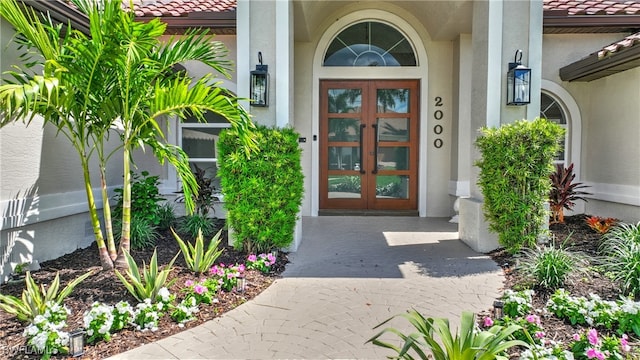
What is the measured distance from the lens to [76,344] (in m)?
2.65

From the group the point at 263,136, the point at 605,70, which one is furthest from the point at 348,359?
the point at 605,70

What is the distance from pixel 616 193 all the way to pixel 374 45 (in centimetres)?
516

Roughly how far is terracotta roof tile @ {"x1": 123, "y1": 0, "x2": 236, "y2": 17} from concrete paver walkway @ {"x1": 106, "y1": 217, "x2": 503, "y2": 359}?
4523 millimetres

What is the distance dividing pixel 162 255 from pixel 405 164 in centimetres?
509

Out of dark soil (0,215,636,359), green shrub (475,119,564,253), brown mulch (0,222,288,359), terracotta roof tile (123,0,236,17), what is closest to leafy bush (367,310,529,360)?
dark soil (0,215,636,359)

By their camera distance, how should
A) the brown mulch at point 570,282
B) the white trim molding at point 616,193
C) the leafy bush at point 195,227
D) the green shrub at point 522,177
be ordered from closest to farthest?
the brown mulch at point 570,282 < the green shrub at point 522,177 < the leafy bush at point 195,227 < the white trim molding at point 616,193

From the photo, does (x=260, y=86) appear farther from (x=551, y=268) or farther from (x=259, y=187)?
(x=551, y=268)

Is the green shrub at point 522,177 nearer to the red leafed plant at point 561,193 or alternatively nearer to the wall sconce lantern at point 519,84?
the wall sconce lantern at point 519,84

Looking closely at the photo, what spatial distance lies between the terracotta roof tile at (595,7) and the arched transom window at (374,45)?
263 centimetres

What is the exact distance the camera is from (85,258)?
4.77 metres

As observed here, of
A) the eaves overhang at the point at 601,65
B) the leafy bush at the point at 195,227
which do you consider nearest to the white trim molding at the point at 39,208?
the leafy bush at the point at 195,227

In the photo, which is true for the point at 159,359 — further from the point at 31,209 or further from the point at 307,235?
the point at 307,235

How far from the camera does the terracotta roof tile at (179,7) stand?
→ 664 cm

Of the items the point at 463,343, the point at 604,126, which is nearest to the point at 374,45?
the point at 604,126
